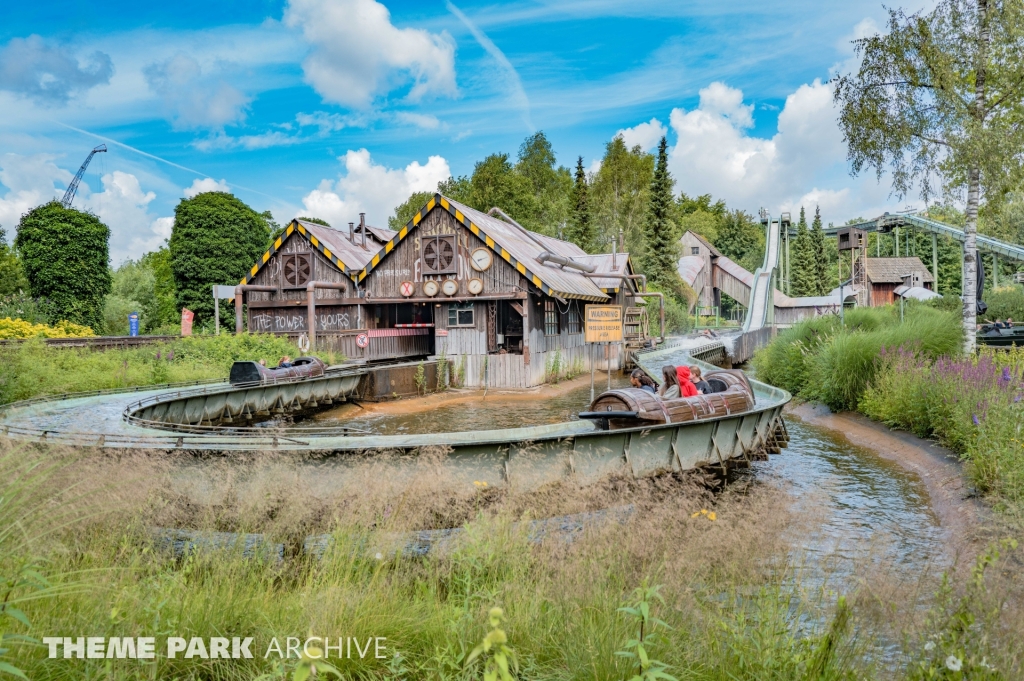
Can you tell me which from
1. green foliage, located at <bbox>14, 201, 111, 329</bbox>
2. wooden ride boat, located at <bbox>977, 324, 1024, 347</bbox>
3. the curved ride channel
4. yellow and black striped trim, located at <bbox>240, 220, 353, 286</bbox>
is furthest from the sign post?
green foliage, located at <bbox>14, 201, 111, 329</bbox>

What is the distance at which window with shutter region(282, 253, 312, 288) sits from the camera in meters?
29.6

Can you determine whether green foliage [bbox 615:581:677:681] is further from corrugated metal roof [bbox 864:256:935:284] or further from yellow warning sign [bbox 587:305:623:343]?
corrugated metal roof [bbox 864:256:935:284]

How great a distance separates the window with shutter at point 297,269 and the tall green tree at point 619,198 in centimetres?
2979

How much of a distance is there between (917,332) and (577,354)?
13.9 meters

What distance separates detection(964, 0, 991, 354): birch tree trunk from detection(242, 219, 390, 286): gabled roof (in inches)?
880

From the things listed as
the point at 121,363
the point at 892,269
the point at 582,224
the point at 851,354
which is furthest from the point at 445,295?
the point at 892,269

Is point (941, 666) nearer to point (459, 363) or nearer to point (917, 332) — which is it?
point (917, 332)

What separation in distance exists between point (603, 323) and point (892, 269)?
49.9 metres

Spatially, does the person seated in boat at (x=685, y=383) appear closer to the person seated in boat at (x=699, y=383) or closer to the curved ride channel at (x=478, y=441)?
the person seated in boat at (x=699, y=383)

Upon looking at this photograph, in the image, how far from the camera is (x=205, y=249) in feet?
140

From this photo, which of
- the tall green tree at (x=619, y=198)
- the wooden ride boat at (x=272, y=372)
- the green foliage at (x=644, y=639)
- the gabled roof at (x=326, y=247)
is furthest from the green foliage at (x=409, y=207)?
the green foliage at (x=644, y=639)

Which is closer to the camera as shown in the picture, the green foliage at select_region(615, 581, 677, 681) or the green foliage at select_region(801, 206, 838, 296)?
the green foliage at select_region(615, 581, 677, 681)

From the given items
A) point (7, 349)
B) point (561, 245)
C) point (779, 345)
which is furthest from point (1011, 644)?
point (561, 245)

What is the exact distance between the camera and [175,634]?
3539mm
